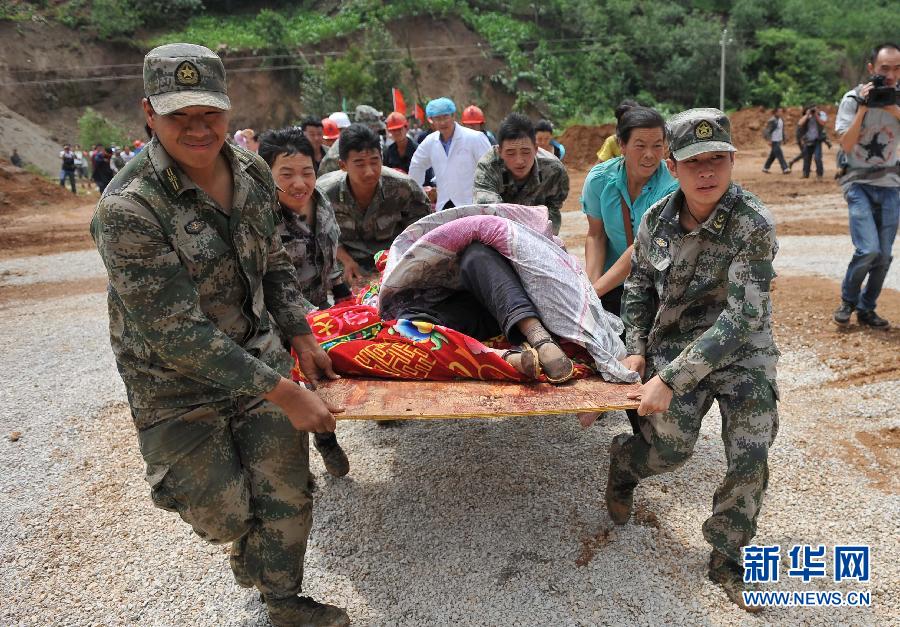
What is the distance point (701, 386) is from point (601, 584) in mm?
908

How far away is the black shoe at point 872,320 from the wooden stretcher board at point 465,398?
3774mm

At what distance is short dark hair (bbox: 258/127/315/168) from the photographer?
11.3 feet

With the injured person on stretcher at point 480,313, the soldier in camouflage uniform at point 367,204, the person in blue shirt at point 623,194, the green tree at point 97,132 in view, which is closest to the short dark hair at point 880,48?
the person in blue shirt at point 623,194

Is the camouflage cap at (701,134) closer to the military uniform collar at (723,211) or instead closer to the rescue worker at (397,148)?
the military uniform collar at (723,211)

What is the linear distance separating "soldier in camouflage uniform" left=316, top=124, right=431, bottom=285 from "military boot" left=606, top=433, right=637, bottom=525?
2.25m

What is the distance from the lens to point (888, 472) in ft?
10.8

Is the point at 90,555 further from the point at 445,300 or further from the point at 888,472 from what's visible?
the point at 888,472

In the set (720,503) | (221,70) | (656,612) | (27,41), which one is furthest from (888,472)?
Answer: (27,41)

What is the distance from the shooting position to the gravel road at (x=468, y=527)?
2.57 m

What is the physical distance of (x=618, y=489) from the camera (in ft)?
9.47

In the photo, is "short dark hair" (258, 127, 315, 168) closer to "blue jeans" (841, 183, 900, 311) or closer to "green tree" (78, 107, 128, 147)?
"blue jeans" (841, 183, 900, 311)

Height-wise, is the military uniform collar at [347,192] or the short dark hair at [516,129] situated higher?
the short dark hair at [516,129]

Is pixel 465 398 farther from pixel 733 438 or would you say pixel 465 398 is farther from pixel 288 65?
pixel 288 65

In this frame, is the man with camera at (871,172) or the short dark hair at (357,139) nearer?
the short dark hair at (357,139)
